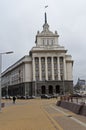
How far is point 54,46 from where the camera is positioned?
169m

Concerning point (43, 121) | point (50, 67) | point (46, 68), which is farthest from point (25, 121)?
point (50, 67)

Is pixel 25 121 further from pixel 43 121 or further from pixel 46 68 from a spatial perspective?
pixel 46 68

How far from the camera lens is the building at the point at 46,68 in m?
162

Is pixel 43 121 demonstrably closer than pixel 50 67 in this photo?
Yes

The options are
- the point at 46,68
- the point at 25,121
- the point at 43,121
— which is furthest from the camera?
the point at 46,68

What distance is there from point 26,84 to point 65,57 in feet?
77.3

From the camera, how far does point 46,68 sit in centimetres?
16762

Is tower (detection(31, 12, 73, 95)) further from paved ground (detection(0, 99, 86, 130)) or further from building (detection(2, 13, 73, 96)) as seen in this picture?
paved ground (detection(0, 99, 86, 130))

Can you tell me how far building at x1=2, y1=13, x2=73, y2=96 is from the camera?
162 m

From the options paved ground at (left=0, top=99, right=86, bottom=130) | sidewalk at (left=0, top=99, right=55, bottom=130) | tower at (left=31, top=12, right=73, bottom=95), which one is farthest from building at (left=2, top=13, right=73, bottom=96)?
paved ground at (left=0, top=99, right=86, bottom=130)

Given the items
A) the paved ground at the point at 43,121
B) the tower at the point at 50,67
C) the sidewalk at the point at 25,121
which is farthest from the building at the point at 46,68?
the paved ground at the point at 43,121

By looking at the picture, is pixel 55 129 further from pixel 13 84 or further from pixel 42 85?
pixel 13 84

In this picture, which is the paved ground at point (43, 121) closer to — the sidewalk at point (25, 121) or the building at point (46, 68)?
the sidewalk at point (25, 121)

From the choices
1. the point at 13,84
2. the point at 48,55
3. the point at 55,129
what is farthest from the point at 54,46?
the point at 55,129
